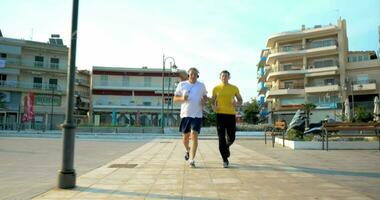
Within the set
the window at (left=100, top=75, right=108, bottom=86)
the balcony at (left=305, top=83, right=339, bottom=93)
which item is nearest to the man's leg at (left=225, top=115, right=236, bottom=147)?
the balcony at (left=305, top=83, right=339, bottom=93)

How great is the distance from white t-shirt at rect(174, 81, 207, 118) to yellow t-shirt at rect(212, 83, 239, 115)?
12.3 inches

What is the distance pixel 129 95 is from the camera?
7188 cm

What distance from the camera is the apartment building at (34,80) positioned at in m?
60.3

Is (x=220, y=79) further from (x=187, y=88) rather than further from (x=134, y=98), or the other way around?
(x=134, y=98)

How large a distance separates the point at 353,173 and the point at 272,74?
5760 centimetres

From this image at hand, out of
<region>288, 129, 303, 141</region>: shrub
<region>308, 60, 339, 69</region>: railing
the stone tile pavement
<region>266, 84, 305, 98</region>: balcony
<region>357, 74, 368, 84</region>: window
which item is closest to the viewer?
the stone tile pavement

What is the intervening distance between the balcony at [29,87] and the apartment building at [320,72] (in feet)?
108

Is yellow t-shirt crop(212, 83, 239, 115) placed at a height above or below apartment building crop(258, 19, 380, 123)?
below

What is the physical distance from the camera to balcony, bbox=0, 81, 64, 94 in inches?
2380

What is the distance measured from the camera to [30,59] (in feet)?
206

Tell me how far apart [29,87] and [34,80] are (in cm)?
181

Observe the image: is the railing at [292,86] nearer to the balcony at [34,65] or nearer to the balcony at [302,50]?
the balcony at [302,50]

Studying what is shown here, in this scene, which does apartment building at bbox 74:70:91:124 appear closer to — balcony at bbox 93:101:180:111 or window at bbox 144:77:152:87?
balcony at bbox 93:101:180:111

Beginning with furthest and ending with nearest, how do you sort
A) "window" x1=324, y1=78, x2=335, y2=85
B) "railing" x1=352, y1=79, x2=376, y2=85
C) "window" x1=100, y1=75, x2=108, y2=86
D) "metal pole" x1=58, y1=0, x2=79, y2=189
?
1. "window" x1=100, y1=75, x2=108, y2=86
2. "window" x1=324, y1=78, x2=335, y2=85
3. "railing" x1=352, y1=79, x2=376, y2=85
4. "metal pole" x1=58, y1=0, x2=79, y2=189
